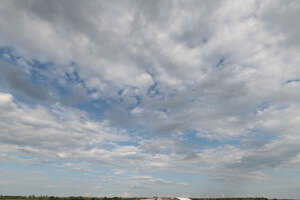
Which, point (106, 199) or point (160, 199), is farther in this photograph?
point (106, 199)

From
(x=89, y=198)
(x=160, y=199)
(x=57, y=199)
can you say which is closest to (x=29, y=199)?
(x=57, y=199)

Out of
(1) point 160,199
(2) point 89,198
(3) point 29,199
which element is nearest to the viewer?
(1) point 160,199

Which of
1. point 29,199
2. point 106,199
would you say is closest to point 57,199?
point 29,199

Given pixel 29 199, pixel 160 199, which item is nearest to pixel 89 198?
pixel 29 199

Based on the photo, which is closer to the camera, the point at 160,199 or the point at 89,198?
the point at 160,199

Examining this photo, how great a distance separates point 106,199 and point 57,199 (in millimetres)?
40343

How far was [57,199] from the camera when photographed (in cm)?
15150

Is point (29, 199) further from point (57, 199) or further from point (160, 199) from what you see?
point (160, 199)

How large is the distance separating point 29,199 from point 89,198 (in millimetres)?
48251

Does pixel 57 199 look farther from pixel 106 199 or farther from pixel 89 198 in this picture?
pixel 106 199

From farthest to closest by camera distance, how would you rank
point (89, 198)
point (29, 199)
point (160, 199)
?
point (89, 198) → point (29, 199) → point (160, 199)

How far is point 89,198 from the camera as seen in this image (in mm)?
165125

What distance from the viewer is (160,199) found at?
116000 millimetres

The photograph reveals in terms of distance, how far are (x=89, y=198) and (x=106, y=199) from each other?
19650mm
